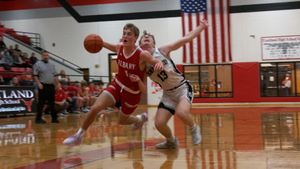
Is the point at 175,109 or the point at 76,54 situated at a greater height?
the point at 76,54

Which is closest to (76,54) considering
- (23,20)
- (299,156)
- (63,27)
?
(63,27)

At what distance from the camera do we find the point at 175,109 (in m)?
5.41

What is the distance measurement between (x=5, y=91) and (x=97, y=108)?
8.94 m

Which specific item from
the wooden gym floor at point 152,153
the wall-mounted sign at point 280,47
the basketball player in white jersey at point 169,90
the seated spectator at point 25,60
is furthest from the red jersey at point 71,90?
the wall-mounted sign at point 280,47

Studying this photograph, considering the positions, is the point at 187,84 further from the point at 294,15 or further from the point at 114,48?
the point at 294,15

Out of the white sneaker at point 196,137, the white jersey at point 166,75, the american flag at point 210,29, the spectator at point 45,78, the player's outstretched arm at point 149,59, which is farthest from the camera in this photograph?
the american flag at point 210,29

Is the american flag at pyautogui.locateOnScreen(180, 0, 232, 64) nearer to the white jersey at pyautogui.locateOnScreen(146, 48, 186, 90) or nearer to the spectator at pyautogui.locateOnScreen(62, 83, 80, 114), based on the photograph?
the spectator at pyautogui.locateOnScreen(62, 83, 80, 114)

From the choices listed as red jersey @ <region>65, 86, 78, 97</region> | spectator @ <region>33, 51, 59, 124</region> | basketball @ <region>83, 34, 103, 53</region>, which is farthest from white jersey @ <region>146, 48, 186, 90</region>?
red jersey @ <region>65, 86, 78, 97</region>

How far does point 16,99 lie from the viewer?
13.6 meters

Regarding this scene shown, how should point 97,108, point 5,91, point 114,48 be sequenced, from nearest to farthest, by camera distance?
1. point 97,108
2. point 114,48
3. point 5,91

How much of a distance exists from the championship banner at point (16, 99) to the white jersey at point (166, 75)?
8.90 m

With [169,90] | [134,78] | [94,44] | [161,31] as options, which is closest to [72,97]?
[161,31]

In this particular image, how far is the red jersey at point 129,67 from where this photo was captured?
5.07m

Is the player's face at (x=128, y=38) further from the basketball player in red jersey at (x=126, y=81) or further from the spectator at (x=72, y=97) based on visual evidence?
the spectator at (x=72, y=97)
